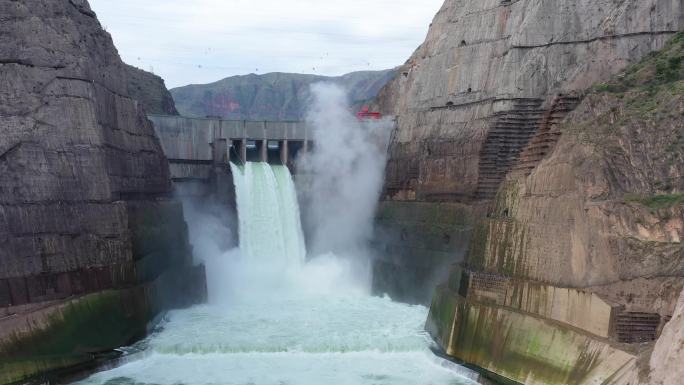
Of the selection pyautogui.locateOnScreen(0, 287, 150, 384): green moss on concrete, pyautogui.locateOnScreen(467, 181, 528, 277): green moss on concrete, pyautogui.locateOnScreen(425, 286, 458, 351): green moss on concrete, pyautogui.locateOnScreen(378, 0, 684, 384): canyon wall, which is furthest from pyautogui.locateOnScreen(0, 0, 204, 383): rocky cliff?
pyautogui.locateOnScreen(467, 181, 528, 277): green moss on concrete

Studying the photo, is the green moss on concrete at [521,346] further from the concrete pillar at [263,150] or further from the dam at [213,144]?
the concrete pillar at [263,150]

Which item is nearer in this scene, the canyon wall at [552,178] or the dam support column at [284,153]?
the canyon wall at [552,178]

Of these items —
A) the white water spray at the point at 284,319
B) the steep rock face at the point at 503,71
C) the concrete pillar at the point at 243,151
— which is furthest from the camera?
the concrete pillar at the point at 243,151

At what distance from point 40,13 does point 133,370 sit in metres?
14.3

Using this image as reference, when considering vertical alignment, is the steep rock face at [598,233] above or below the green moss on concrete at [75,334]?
above

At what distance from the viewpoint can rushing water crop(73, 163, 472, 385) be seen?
2700 cm

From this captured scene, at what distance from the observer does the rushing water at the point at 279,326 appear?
27000mm

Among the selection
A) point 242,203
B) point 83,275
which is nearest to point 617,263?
point 83,275

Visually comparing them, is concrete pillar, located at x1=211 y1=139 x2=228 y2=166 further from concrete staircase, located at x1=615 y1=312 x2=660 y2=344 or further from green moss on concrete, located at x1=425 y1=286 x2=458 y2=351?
concrete staircase, located at x1=615 y1=312 x2=660 y2=344

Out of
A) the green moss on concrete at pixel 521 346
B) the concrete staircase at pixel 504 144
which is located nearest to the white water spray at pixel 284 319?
the green moss on concrete at pixel 521 346

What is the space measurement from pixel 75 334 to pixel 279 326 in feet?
31.5

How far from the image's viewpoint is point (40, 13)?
29594 mm

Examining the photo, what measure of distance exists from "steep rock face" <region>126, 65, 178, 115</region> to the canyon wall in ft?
Result: 59.2

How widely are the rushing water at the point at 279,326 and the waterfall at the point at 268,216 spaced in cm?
6
